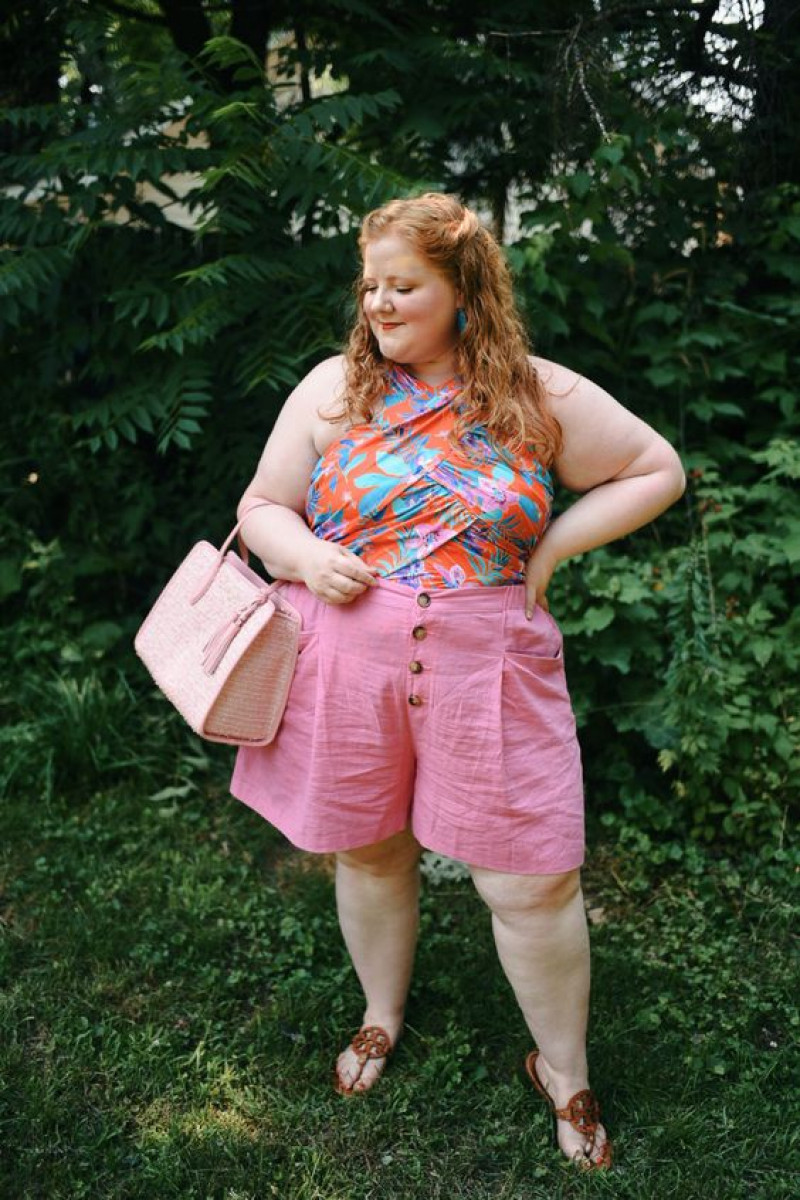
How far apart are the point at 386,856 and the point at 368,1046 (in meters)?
0.51

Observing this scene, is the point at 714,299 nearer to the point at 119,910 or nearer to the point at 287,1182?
the point at 119,910

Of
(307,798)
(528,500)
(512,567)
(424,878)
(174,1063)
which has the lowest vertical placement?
(424,878)

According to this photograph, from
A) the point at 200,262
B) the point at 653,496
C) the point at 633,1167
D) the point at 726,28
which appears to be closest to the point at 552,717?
the point at 653,496

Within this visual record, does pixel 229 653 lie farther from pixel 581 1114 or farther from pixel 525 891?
pixel 581 1114

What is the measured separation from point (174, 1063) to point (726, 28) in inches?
136

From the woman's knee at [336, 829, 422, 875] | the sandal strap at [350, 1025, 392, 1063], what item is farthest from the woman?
the sandal strap at [350, 1025, 392, 1063]

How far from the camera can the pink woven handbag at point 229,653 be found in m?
2.14

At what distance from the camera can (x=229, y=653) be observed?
215cm

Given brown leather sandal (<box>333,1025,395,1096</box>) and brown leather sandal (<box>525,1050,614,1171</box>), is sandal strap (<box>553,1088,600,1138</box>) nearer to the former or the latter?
brown leather sandal (<box>525,1050,614,1171</box>)

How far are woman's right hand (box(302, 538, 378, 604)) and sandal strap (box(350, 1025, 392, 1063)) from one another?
113 centimetres

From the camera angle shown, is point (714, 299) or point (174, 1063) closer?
point (174, 1063)

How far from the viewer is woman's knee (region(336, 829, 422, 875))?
238 centimetres

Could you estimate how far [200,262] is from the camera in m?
3.64

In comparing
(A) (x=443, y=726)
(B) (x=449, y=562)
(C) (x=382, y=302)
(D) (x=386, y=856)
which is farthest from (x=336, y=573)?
(D) (x=386, y=856)
